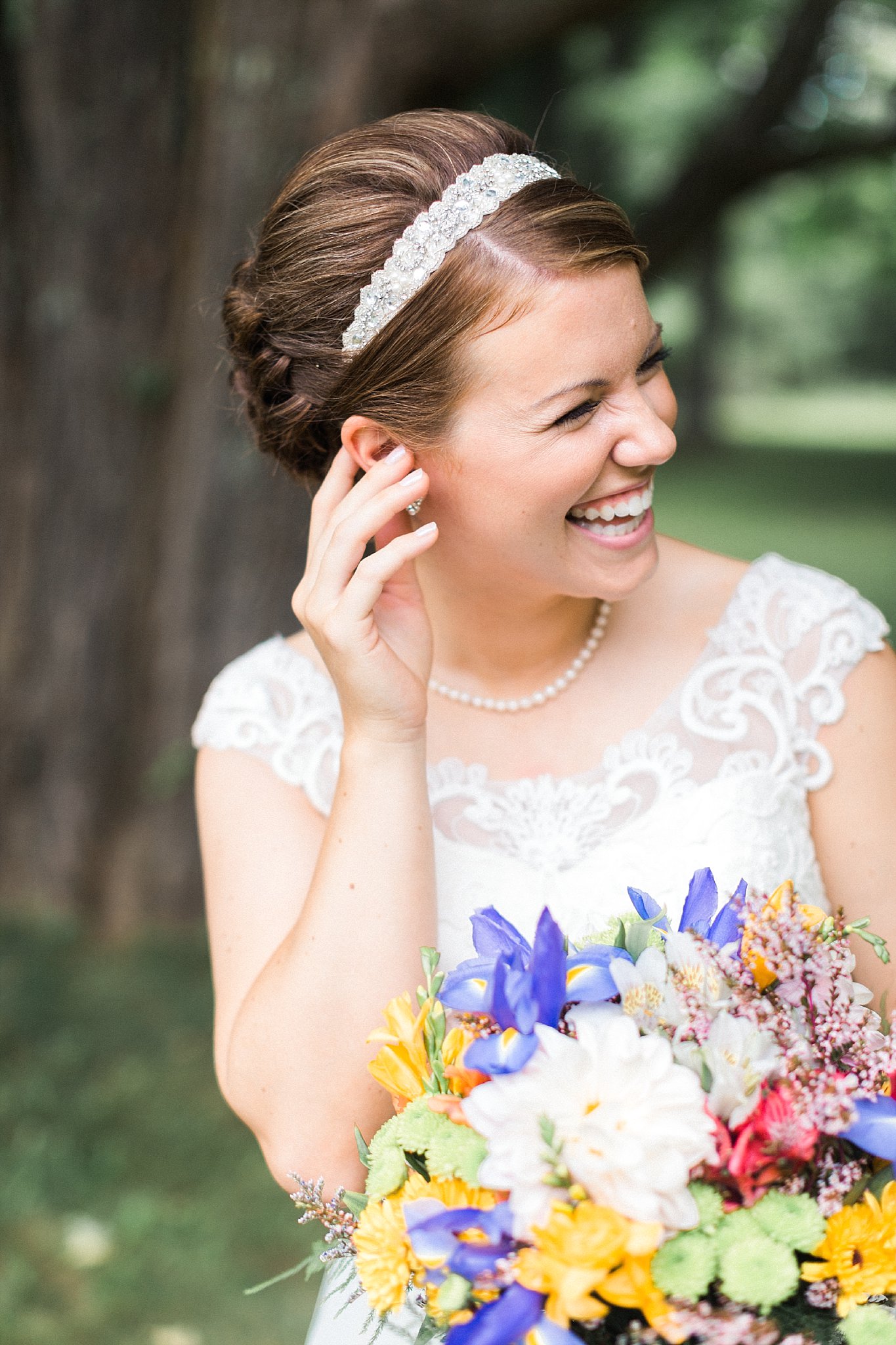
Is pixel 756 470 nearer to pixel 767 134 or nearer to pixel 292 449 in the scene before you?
pixel 767 134

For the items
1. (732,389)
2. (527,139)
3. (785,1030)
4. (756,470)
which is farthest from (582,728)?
(732,389)

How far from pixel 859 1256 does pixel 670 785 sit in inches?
44.5

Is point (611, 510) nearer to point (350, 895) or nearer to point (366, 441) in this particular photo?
point (366, 441)

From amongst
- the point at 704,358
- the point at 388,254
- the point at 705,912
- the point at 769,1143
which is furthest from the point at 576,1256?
the point at 704,358

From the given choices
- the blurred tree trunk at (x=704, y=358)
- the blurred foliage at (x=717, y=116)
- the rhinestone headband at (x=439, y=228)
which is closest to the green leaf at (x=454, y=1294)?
the rhinestone headband at (x=439, y=228)

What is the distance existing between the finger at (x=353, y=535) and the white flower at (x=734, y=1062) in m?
1.01

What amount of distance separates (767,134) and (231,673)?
4.31 m

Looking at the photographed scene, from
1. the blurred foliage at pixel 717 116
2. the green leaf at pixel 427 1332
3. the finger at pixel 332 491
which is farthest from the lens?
the blurred foliage at pixel 717 116

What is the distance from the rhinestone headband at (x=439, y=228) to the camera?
2.04m

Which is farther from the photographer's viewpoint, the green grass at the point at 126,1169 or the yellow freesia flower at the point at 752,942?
the green grass at the point at 126,1169

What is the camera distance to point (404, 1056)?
138 centimetres

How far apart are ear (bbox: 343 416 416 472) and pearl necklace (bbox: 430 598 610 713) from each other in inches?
19.1

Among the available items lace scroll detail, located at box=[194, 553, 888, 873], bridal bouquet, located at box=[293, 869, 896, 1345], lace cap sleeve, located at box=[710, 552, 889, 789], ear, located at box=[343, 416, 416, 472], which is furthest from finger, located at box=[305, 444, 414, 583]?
bridal bouquet, located at box=[293, 869, 896, 1345]

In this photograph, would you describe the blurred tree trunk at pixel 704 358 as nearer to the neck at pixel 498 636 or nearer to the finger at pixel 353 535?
the neck at pixel 498 636
